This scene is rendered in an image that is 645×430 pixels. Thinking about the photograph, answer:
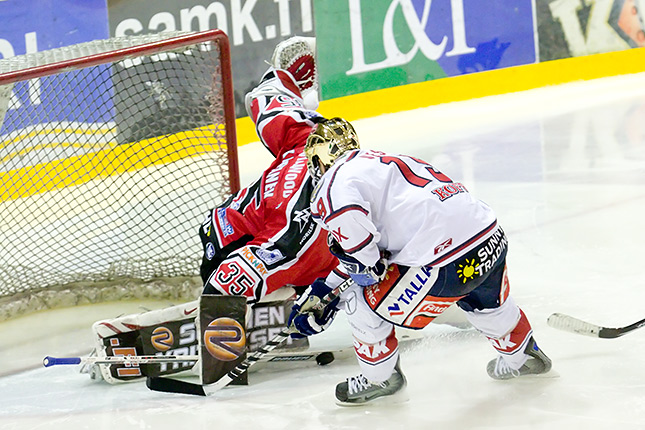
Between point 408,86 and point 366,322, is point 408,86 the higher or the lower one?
the higher one

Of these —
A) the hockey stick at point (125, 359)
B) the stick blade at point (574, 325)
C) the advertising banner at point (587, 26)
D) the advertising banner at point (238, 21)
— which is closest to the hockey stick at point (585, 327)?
the stick blade at point (574, 325)

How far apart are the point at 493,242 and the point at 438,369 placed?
50 centimetres

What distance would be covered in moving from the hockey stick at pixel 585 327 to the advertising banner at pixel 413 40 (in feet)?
12.3

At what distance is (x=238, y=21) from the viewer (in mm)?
5602

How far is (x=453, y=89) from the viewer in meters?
6.65

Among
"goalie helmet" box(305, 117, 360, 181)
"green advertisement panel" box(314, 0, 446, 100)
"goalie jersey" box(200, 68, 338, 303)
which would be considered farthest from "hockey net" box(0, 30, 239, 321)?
"green advertisement panel" box(314, 0, 446, 100)

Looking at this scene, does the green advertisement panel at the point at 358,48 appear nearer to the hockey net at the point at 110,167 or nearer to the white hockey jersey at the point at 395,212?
the hockey net at the point at 110,167

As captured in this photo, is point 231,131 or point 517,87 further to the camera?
point 517,87

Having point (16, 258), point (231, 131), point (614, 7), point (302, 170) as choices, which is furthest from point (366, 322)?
point (614, 7)

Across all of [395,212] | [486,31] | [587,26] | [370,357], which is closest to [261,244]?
[370,357]

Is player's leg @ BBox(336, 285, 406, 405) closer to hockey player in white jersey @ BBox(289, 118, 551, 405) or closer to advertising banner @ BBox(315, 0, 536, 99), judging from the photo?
hockey player in white jersey @ BBox(289, 118, 551, 405)

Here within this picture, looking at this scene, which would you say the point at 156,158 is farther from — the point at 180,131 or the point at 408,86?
the point at 408,86

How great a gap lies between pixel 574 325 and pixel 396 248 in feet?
1.94

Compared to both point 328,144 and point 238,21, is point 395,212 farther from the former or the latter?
point 238,21
